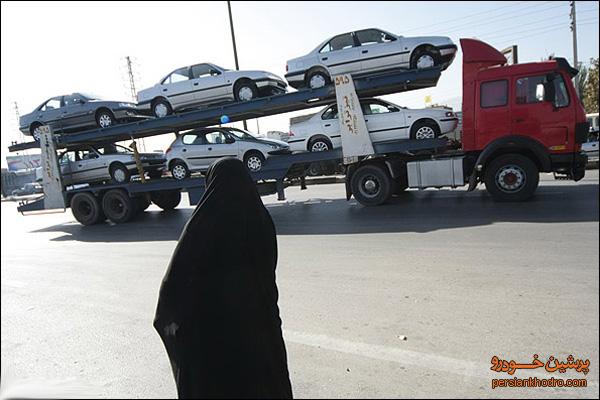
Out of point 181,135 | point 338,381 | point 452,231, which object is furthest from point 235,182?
point 181,135

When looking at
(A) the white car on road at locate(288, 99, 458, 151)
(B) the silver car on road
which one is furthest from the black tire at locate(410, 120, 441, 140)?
(B) the silver car on road

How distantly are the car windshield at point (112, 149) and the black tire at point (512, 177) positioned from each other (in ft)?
31.1

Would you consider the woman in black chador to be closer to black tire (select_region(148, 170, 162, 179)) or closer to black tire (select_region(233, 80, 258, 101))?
black tire (select_region(233, 80, 258, 101))

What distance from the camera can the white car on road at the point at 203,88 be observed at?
9.79m

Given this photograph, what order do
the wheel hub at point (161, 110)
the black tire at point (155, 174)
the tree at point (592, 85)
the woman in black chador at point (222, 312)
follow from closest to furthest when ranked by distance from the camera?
1. the woman in black chador at point (222, 312)
2. the wheel hub at point (161, 110)
3. the black tire at point (155, 174)
4. the tree at point (592, 85)

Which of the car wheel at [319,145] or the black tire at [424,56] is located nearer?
the black tire at [424,56]

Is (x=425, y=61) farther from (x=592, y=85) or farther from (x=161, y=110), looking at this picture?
(x=592, y=85)

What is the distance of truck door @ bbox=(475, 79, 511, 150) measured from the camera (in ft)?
25.8

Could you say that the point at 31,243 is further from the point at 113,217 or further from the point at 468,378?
the point at 468,378

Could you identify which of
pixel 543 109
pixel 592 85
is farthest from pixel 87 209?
pixel 592 85

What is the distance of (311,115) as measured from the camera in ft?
31.0

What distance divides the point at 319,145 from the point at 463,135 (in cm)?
317

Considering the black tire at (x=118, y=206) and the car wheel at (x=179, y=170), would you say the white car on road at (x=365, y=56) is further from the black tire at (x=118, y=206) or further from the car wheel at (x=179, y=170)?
the black tire at (x=118, y=206)

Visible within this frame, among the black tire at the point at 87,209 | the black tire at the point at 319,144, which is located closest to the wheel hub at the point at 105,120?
the black tire at the point at 87,209
